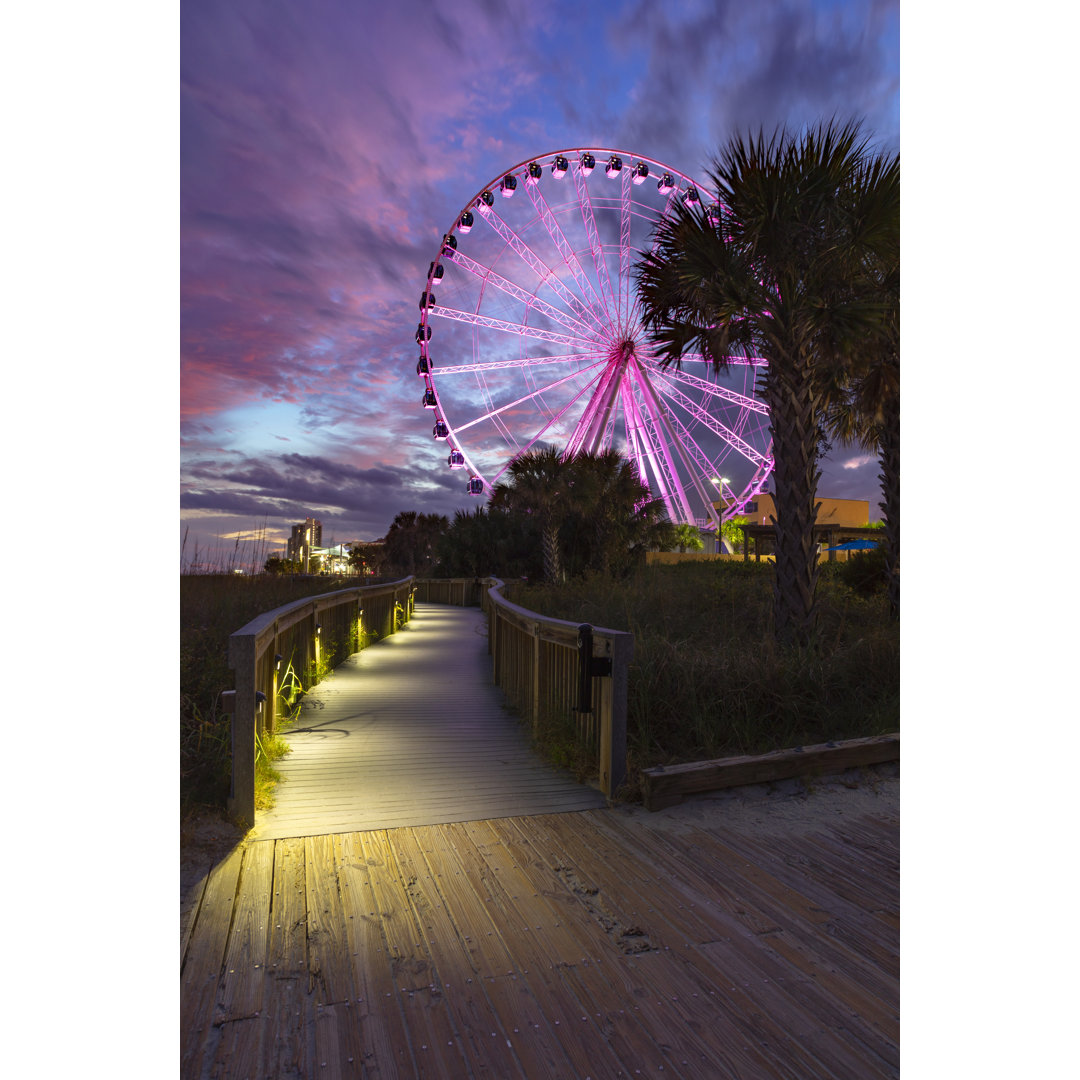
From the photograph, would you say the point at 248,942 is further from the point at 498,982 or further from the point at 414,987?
the point at 498,982

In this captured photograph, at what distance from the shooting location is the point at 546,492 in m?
17.8

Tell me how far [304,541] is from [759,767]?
12.3 m

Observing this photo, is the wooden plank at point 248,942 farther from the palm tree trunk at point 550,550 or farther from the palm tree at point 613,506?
the palm tree trunk at point 550,550

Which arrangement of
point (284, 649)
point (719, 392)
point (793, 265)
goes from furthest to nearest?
point (719, 392), point (793, 265), point (284, 649)

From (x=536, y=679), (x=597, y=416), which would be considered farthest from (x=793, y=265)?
(x=597, y=416)

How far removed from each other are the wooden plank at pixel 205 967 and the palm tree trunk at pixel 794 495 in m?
5.31

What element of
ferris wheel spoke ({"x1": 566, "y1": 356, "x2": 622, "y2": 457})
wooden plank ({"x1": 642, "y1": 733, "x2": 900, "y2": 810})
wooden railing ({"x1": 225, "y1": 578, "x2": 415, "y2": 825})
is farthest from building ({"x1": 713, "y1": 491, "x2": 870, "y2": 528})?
wooden plank ({"x1": 642, "y1": 733, "x2": 900, "y2": 810})

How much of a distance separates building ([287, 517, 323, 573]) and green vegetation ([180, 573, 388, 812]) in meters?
1.65

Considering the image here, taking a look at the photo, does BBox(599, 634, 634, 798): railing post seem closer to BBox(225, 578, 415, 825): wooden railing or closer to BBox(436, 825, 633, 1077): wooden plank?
BBox(436, 825, 633, 1077): wooden plank

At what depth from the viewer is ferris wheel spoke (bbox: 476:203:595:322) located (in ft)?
58.7
